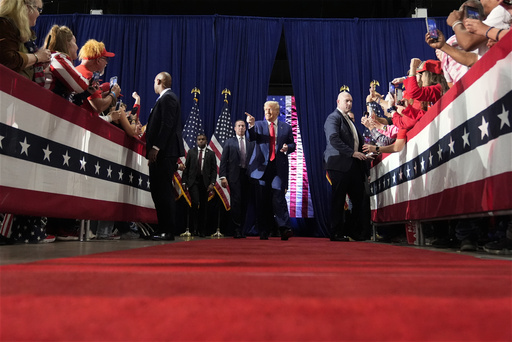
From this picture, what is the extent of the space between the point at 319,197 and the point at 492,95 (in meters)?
5.42

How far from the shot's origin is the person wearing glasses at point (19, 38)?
229 centimetres

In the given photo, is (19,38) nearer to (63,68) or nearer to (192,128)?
(63,68)

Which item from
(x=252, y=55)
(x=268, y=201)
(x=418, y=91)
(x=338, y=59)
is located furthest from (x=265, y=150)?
(x=338, y=59)

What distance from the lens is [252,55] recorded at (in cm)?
778

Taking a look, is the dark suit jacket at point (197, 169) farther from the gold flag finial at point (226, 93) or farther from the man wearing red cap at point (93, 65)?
the man wearing red cap at point (93, 65)

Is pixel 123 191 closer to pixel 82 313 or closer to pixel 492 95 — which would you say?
pixel 492 95

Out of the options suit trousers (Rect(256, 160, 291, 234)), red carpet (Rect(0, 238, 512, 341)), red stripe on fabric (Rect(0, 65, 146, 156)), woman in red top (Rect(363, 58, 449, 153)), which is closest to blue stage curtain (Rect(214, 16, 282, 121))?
suit trousers (Rect(256, 160, 291, 234))

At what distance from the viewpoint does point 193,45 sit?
7.79 meters

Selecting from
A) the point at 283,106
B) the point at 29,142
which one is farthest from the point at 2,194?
the point at 283,106

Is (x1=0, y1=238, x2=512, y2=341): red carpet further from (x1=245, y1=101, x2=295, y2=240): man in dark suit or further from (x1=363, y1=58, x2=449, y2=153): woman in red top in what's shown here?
(x1=245, y1=101, x2=295, y2=240): man in dark suit

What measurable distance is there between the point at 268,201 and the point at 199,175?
5.98 ft

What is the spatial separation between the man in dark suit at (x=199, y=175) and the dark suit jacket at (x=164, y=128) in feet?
6.87

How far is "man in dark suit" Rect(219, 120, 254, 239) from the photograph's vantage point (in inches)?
203

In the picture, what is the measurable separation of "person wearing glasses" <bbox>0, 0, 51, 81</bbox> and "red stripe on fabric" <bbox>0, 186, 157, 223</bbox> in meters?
0.68
